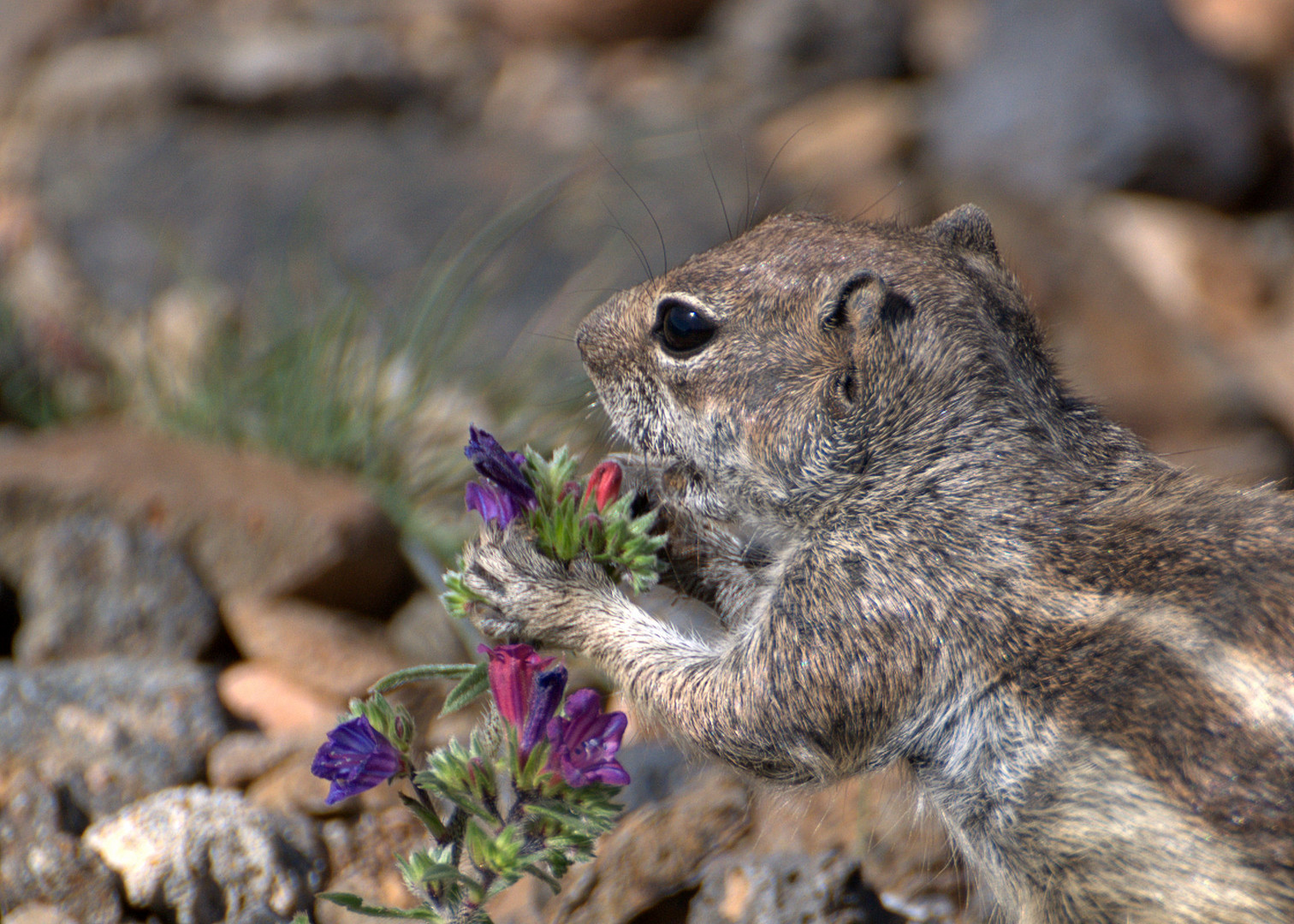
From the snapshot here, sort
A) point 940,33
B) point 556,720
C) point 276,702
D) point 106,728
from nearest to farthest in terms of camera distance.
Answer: point 556,720, point 106,728, point 276,702, point 940,33

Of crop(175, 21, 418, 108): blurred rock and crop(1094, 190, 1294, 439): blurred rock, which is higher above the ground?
crop(175, 21, 418, 108): blurred rock

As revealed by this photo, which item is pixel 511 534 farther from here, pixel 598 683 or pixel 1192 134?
pixel 1192 134

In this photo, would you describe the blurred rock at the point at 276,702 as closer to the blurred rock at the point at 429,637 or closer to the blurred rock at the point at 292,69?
the blurred rock at the point at 429,637

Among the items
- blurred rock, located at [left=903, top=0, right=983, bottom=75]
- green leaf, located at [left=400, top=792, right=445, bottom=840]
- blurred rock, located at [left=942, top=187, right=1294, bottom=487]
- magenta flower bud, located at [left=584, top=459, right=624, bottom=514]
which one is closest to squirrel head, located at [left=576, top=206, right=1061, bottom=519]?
magenta flower bud, located at [left=584, top=459, right=624, bottom=514]

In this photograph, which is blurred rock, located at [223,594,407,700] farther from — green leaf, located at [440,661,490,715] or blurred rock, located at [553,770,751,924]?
green leaf, located at [440,661,490,715]

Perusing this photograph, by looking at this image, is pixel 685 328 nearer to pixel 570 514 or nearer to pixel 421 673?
pixel 570 514

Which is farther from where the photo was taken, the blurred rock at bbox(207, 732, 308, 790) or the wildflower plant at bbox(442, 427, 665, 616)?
the blurred rock at bbox(207, 732, 308, 790)

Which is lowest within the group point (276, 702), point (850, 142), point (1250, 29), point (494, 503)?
point (850, 142)

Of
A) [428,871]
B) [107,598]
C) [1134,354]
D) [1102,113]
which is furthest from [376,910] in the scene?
[1102,113]
